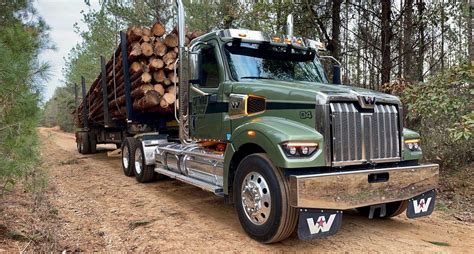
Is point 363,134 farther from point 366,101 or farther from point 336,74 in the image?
point 336,74

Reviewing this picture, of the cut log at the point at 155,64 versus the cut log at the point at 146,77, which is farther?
the cut log at the point at 155,64

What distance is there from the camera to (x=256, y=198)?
4195 millimetres

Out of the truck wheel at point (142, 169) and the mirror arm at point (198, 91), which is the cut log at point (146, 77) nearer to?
the truck wheel at point (142, 169)

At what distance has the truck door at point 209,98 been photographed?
5.54 m

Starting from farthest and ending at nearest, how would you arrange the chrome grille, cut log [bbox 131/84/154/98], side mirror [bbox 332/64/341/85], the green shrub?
cut log [bbox 131/84/154/98]
side mirror [bbox 332/64/341/85]
the green shrub
the chrome grille

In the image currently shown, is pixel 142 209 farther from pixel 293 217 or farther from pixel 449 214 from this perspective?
pixel 449 214

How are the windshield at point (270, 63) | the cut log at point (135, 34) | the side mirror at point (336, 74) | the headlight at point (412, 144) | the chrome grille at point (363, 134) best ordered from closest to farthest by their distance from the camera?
the chrome grille at point (363, 134) → the headlight at point (412, 144) → the windshield at point (270, 63) → the side mirror at point (336, 74) → the cut log at point (135, 34)

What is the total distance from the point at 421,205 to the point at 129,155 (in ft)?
19.5

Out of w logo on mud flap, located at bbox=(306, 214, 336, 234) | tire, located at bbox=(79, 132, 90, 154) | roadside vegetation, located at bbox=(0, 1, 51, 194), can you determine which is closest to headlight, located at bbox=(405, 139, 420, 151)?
w logo on mud flap, located at bbox=(306, 214, 336, 234)

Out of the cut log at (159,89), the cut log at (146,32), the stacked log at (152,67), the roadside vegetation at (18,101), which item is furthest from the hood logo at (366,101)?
the cut log at (146,32)

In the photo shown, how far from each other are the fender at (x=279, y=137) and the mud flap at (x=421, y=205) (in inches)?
54.5

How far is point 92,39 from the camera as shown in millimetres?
27438

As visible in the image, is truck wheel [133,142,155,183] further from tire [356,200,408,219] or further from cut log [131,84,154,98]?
tire [356,200,408,219]

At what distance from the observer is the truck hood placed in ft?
13.5
